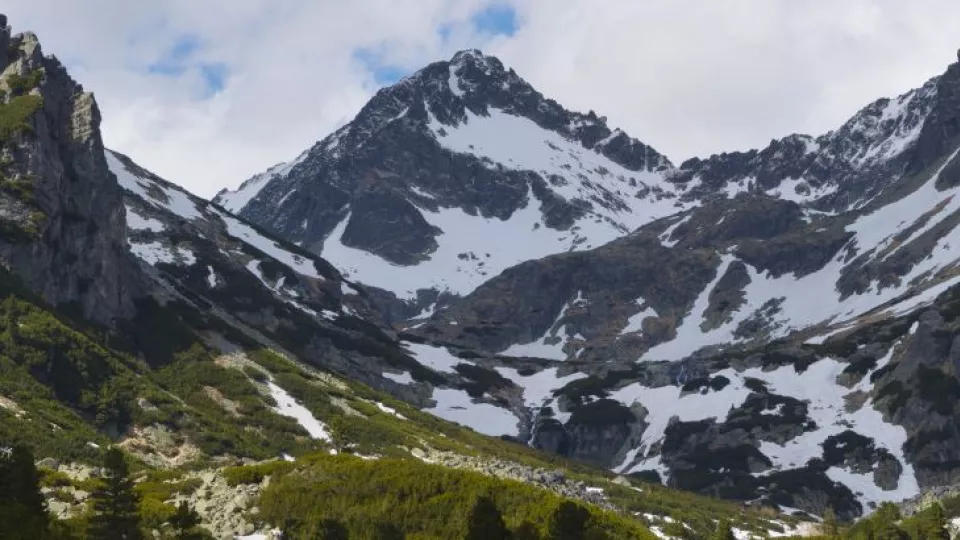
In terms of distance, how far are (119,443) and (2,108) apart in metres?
66.5

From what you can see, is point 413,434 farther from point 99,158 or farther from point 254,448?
point 99,158

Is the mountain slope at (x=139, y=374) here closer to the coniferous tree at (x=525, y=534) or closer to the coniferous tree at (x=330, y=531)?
the coniferous tree at (x=330, y=531)

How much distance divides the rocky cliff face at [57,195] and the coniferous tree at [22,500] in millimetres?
94321

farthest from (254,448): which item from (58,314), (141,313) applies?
(141,313)

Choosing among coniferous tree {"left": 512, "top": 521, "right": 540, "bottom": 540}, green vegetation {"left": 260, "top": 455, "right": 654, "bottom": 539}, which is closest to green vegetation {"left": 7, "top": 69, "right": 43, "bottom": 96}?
green vegetation {"left": 260, "top": 455, "right": 654, "bottom": 539}

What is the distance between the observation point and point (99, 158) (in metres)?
161

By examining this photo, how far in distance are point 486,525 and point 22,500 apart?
62.9ft

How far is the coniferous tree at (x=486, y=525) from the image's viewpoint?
142ft

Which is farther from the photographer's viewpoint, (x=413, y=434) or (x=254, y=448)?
(x=413, y=434)

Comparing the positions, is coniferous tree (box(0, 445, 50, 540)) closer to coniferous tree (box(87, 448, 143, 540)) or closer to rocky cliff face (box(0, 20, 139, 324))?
coniferous tree (box(87, 448, 143, 540))

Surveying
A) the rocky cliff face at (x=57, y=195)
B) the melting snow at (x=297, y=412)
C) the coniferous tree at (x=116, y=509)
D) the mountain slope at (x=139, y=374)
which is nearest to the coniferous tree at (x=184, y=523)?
the coniferous tree at (x=116, y=509)

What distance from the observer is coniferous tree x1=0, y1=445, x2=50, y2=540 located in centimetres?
3962

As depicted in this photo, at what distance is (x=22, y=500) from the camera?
1763 inches

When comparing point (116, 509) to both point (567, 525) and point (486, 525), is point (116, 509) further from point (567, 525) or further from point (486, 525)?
point (567, 525)
